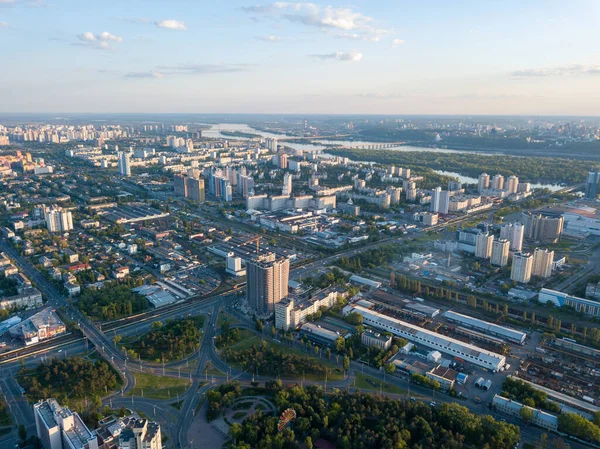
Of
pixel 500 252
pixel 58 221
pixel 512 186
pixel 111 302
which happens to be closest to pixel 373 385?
pixel 111 302

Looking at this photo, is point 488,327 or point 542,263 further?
point 542,263

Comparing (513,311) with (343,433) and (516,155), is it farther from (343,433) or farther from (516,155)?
(516,155)

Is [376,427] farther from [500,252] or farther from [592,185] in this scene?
[592,185]

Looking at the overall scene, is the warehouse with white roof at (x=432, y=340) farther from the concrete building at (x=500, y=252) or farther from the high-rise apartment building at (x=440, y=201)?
the high-rise apartment building at (x=440, y=201)

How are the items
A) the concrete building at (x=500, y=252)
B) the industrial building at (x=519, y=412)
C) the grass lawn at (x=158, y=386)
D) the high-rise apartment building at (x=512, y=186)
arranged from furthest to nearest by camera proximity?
the high-rise apartment building at (x=512, y=186)
the concrete building at (x=500, y=252)
the grass lawn at (x=158, y=386)
the industrial building at (x=519, y=412)

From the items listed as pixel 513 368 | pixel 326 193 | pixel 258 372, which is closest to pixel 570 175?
pixel 326 193

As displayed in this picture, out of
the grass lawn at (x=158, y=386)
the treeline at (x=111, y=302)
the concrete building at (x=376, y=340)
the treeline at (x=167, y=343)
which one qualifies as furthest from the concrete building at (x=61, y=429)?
the concrete building at (x=376, y=340)
